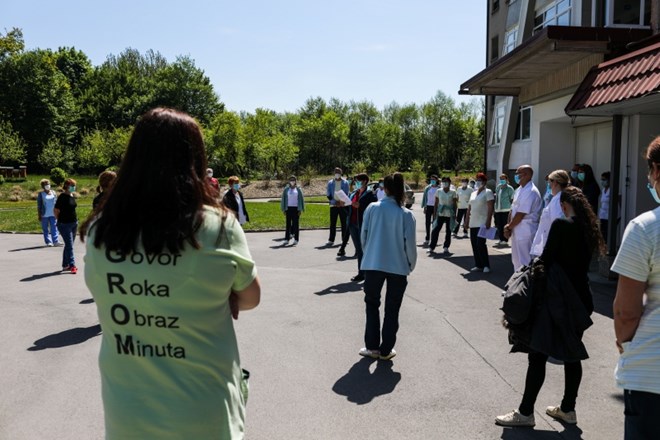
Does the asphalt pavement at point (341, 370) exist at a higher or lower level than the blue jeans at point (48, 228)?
lower

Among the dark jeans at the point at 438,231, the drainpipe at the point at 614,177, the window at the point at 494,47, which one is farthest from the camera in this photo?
the window at the point at 494,47

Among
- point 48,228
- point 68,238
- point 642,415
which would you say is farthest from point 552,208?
point 48,228

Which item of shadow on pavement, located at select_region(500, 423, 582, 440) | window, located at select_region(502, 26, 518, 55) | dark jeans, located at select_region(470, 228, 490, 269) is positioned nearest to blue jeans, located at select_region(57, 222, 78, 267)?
dark jeans, located at select_region(470, 228, 490, 269)

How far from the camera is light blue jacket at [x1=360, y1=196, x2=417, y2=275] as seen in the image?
19.4 feet

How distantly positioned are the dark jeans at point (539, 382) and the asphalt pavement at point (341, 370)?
0.17 metres

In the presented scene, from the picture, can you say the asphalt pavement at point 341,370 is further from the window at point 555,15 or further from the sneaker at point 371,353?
the window at point 555,15

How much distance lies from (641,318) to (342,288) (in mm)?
7444

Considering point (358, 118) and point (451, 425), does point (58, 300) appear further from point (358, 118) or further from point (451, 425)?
point (358, 118)

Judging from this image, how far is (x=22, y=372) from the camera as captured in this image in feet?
18.6

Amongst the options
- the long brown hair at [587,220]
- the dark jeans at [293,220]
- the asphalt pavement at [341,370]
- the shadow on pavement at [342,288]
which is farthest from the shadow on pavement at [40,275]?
the long brown hair at [587,220]

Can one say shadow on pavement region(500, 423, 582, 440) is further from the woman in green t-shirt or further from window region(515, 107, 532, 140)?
window region(515, 107, 532, 140)

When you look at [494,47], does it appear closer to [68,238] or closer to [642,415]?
[68,238]

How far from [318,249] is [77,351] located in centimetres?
906

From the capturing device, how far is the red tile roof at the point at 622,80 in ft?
26.3
